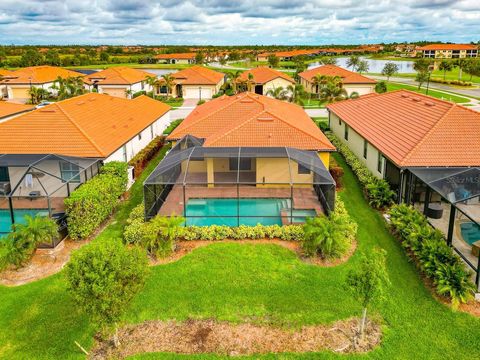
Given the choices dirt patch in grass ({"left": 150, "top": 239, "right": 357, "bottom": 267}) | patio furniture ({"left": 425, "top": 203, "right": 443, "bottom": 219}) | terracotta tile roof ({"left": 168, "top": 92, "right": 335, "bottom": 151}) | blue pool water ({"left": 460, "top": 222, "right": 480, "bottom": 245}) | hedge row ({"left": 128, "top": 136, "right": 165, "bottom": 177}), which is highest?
terracotta tile roof ({"left": 168, "top": 92, "right": 335, "bottom": 151})

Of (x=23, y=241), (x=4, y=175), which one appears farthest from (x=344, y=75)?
(x=23, y=241)

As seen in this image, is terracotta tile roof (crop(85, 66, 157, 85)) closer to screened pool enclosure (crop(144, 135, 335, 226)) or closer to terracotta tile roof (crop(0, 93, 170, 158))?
terracotta tile roof (crop(0, 93, 170, 158))

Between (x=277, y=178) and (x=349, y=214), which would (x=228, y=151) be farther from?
(x=349, y=214)

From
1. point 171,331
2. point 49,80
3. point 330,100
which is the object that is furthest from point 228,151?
point 49,80

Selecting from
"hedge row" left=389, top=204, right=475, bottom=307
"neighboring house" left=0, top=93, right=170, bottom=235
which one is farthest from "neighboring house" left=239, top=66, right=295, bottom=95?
"hedge row" left=389, top=204, right=475, bottom=307

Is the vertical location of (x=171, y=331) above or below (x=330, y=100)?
below

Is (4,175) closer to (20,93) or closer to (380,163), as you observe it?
(380,163)
